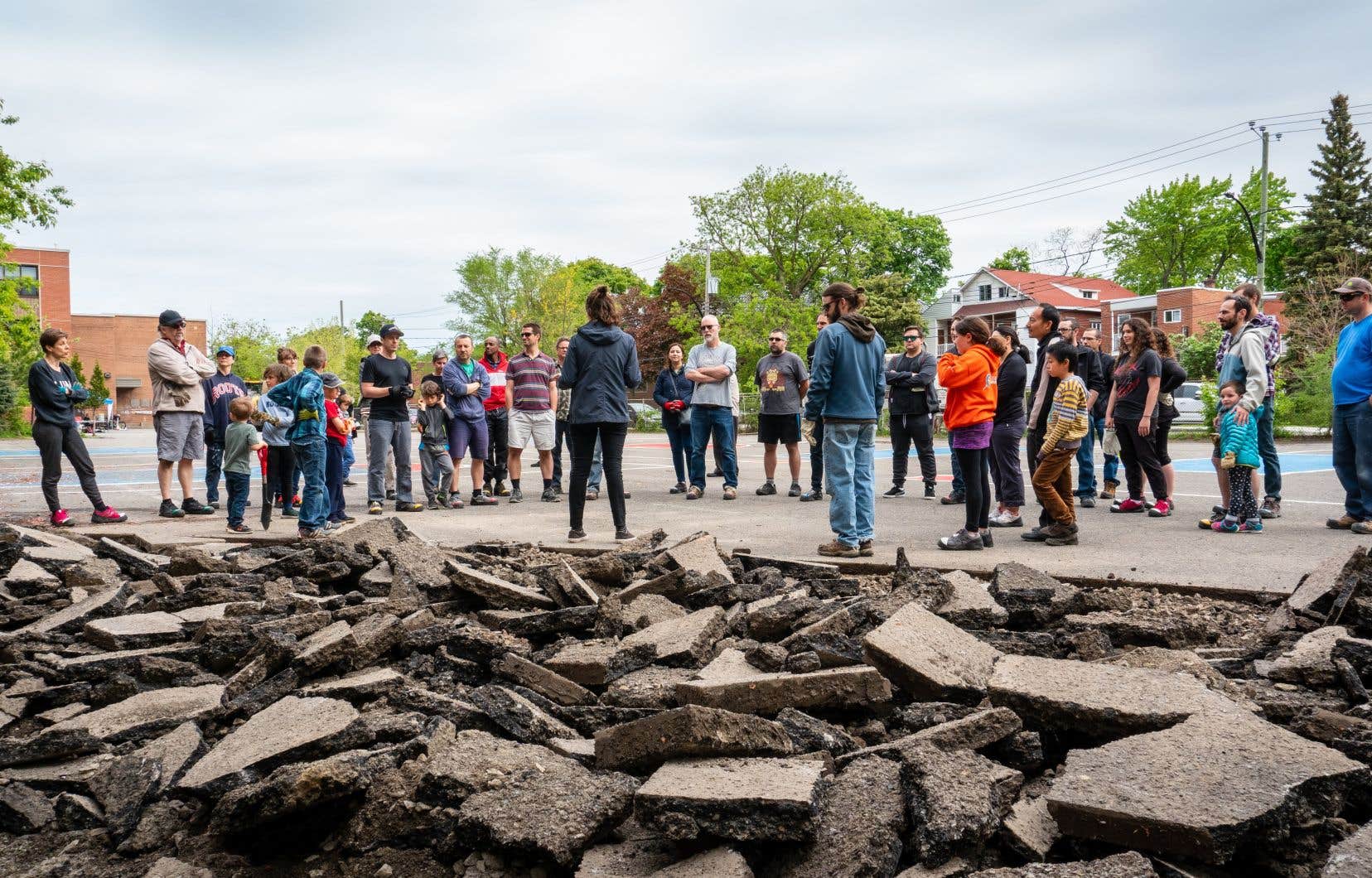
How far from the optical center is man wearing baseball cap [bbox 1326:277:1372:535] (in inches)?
312

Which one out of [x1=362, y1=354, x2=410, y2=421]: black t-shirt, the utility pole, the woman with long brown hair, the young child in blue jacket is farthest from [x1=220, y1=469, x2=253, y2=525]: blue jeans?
the utility pole

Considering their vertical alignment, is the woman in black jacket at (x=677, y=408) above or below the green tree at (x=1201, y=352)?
below

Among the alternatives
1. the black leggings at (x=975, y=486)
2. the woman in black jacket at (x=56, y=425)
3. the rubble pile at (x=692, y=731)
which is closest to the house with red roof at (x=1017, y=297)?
the black leggings at (x=975, y=486)

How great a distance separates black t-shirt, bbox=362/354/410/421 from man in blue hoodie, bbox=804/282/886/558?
5.52m

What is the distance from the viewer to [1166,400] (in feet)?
33.3

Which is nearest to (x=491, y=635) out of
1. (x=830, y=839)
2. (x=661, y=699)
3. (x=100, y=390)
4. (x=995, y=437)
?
(x=661, y=699)

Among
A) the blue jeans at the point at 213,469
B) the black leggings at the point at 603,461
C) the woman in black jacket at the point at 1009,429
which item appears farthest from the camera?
the blue jeans at the point at 213,469

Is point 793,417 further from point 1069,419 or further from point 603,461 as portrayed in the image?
point 1069,419

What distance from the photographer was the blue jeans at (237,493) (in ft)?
29.2

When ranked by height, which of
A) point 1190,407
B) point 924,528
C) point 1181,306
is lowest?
point 924,528

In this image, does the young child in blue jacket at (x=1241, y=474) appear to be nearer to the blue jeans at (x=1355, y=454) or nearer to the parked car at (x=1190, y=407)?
the blue jeans at (x=1355, y=454)

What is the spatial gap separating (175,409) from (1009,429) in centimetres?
850

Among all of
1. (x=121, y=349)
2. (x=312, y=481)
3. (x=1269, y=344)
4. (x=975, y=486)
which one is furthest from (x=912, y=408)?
(x=121, y=349)

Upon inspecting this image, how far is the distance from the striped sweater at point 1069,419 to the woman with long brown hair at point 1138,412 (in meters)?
2.23
